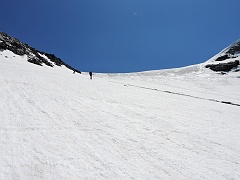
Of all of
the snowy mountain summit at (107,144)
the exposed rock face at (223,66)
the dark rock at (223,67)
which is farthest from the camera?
the exposed rock face at (223,66)

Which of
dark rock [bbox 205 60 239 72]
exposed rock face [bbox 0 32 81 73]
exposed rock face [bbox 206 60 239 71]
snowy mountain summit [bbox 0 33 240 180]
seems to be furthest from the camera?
exposed rock face [bbox 206 60 239 71]

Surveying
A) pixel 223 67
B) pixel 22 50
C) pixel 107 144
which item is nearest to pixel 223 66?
pixel 223 67

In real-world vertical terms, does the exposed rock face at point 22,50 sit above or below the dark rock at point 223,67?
above

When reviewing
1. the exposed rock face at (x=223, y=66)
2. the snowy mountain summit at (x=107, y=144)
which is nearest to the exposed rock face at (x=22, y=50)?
the snowy mountain summit at (x=107, y=144)

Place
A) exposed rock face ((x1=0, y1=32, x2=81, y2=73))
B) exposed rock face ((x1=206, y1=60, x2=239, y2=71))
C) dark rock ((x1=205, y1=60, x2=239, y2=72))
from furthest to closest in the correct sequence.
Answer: exposed rock face ((x1=206, y1=60, x2=239, y2=71)), dark rock ((x1=205, y1=60, x2=239, y2=72)), exposed rock face ((x1=0, y1=32, x2=81, y2=73))

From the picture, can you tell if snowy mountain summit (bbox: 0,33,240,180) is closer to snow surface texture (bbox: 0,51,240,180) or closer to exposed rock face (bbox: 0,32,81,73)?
snow surface texture (bbox: 0,51,240,180)

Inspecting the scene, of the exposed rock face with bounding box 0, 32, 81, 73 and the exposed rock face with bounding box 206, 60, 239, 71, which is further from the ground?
the exposed rock face with bounding box 0, 32, 81, 73

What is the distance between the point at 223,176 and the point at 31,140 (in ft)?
15.1

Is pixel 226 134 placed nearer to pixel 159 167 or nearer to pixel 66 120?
pixel 159 167

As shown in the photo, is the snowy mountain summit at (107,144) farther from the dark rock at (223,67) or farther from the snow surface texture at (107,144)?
the dark rock at (223,67)

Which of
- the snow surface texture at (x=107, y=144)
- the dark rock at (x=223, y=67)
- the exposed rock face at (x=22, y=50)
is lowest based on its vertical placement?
the snow surface texture at (x=107, y=144)

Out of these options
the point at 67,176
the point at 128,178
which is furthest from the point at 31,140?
the point at 128,178

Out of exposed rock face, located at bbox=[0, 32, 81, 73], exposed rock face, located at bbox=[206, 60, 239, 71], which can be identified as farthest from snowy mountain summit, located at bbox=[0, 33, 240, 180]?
exposed rock face, located at bbox=[206, 60, 239, 71]

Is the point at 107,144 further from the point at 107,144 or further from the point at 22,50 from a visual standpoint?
the point at 22,50
